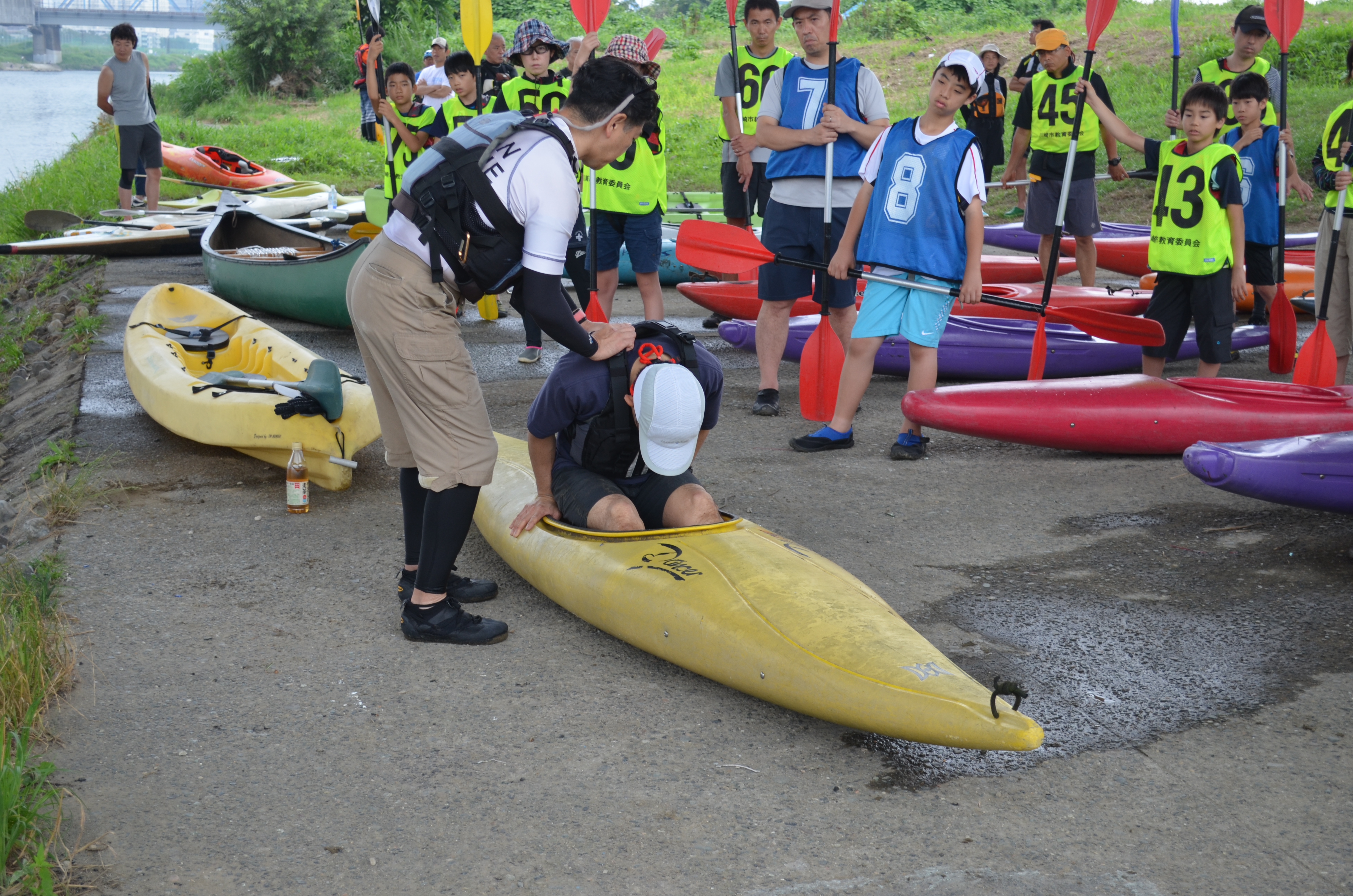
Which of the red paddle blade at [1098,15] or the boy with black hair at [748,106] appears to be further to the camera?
the boy with black hair at [748,106]

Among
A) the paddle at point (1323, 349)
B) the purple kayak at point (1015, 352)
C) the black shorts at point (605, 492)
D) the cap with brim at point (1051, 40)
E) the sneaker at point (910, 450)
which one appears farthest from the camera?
the cap with brim at point (1051, 40)

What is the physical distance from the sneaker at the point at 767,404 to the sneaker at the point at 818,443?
1.61ft

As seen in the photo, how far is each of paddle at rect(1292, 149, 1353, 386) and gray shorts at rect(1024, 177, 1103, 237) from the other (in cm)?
175

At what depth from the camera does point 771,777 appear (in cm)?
245

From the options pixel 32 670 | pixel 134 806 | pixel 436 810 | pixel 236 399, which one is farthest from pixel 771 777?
pixel 236 399

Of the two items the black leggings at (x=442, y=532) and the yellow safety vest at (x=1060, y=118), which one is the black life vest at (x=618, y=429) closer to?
the black leggings at (x=442, y=532)

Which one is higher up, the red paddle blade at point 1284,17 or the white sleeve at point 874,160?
the red paddle blade at point 1284,17

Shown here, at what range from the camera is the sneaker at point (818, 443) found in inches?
191

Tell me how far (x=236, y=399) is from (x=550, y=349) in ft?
8.60

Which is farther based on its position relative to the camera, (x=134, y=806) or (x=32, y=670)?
(x=32, y=670)

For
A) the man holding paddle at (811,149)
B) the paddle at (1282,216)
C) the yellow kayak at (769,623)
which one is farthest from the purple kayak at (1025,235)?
the yellow kayak at (769,623)

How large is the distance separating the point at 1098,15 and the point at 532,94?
3025 mm

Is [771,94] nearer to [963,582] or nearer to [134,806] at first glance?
[963,582]

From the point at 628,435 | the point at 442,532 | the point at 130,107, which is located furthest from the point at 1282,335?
the point at 130,107
